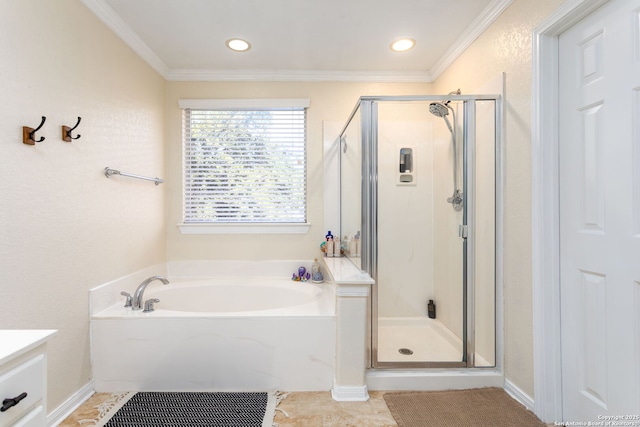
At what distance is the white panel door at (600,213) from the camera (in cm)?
117

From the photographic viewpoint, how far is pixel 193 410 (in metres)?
1.66

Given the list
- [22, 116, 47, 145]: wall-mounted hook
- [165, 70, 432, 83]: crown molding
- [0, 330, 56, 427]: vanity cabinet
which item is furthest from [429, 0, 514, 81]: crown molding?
[0, 330, 56, 427]: vanity cabinet

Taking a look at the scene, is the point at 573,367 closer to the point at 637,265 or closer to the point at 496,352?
the point at 496,352

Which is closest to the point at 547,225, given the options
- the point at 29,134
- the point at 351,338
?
the point at 351,338

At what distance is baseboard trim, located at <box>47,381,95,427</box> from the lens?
1.54m

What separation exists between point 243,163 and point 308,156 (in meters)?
0.58

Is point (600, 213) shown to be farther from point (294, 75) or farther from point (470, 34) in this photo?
point (294, 75)

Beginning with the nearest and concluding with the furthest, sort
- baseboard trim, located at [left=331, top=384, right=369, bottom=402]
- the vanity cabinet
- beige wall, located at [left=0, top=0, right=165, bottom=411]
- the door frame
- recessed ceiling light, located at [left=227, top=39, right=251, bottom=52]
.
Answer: the vanity cabinet < beige wall, located at [left=0, top=0, right=165, bottom=411] < the door frame < baseboard trim, located at [left=331, top=384, right=369, bottom=402] < recessed ceiling light, located at [left=227, top=39, right=251, bottom=52]

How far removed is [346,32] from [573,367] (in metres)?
2.28

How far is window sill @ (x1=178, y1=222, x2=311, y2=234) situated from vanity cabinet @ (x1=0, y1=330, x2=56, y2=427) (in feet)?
6.15

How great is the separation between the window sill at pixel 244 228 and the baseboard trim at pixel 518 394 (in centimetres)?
176

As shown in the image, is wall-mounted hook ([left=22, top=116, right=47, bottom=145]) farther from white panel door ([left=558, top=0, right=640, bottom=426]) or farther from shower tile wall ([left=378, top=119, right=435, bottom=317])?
white panel door ([left=558, top=0, right=640, bottom=426])

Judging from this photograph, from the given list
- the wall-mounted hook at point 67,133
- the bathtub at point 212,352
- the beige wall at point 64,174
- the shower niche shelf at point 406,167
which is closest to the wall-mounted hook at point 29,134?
the beige wall at point 64,174

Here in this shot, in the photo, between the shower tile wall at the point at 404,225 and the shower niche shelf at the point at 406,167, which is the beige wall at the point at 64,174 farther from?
the shower niche shelf at the point at 406,167
